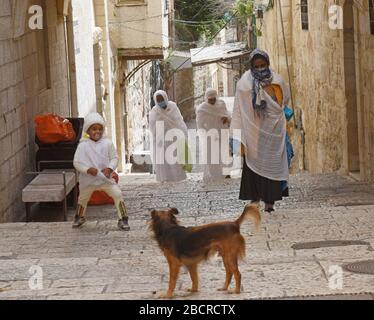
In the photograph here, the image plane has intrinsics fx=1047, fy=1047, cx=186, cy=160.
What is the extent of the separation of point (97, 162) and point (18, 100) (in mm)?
2796

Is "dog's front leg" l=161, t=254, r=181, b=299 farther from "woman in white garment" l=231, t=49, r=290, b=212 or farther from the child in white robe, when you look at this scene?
"woman in white garment" l=231, t=49, r=290, b=212

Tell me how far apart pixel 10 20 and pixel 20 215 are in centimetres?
228

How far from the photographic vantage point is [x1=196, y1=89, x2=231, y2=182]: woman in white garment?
54.6 ft

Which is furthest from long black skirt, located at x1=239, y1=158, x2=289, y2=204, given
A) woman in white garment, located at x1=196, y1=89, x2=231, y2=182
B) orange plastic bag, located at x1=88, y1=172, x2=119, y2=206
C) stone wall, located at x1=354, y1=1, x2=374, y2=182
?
woman in white garment, located at x1=196, y1=89, x2=231, y2=182

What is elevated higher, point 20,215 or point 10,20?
point 10,20

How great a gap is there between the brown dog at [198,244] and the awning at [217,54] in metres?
22.2

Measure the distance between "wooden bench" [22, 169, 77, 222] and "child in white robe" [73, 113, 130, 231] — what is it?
3.77 ft

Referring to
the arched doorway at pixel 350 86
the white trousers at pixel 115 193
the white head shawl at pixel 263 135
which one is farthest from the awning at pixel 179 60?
the white trousers at pixel 115 193

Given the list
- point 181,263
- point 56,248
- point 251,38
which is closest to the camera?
point 181,263

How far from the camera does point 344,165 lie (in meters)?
15.7

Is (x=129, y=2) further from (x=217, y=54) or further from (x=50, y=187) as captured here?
(x=50, y=187)

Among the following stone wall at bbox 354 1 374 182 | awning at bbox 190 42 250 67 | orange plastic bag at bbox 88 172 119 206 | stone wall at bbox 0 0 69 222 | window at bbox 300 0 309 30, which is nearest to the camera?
stone wall at bbox 0 0 69 222

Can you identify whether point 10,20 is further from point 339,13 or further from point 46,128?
point 339,13

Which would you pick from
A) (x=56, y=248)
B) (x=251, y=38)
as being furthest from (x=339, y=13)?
(x=251, y=38)
